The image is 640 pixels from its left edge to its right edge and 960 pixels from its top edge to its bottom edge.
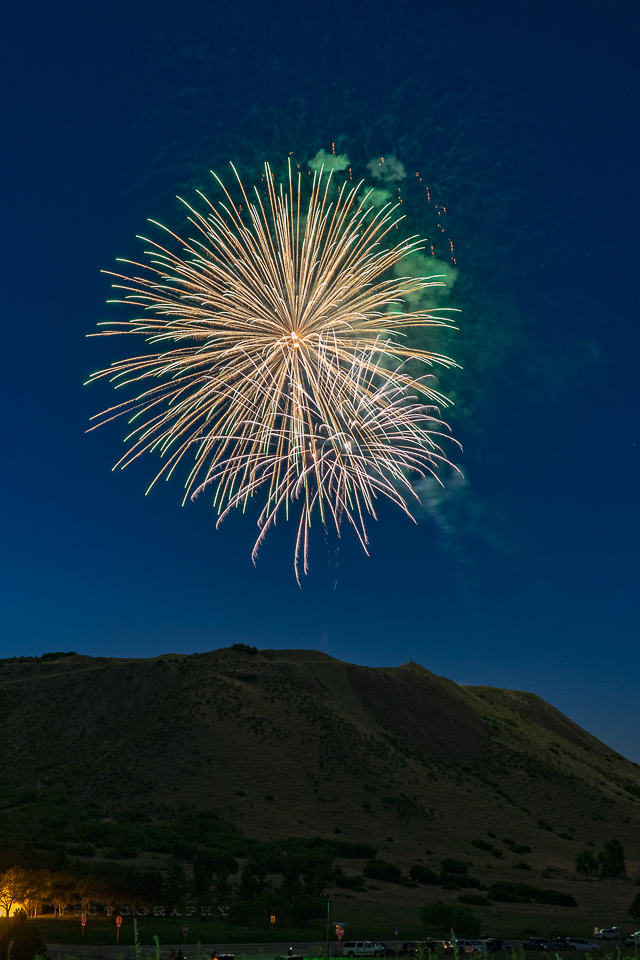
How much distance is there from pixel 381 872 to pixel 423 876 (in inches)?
148

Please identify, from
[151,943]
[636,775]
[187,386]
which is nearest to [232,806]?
[151,943]

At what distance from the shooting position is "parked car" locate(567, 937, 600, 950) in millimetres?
37000

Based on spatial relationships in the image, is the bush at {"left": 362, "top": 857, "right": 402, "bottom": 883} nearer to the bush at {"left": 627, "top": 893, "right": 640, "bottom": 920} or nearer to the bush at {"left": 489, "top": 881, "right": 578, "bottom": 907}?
the bush at {"left": 489, "top": 881, "right": 578, "bottom": 907}

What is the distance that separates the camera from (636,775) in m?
141

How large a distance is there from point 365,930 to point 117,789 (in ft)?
141

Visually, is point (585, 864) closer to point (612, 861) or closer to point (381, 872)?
point (612, 861)

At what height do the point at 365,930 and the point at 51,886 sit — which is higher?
the point at 51,886

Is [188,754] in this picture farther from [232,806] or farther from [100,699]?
[100,699]

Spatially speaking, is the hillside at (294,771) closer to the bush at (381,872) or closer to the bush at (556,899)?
the bush at (556,899)

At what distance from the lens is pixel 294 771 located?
83875 millimetres

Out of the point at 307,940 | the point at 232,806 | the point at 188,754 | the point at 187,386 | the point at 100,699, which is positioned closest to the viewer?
the point at 187,386

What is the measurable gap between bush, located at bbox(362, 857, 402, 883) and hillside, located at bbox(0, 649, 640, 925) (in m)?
2.98

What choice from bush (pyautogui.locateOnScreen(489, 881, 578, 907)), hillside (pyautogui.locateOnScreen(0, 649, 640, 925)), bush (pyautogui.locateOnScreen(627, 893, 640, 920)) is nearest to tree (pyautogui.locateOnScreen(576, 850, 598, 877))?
hillside (pyautogui.locateOnScreen(0, 649, 640, 925))

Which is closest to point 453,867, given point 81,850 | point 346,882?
point 346,882
